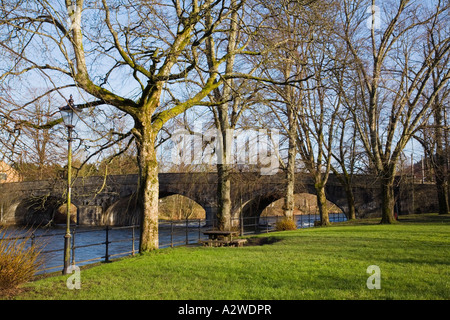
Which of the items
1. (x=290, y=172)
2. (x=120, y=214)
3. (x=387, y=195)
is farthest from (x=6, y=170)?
(x=120, y=214)

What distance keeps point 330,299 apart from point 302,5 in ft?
23.7

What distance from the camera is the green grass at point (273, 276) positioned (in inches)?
207

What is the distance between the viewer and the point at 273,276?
6.33 meters

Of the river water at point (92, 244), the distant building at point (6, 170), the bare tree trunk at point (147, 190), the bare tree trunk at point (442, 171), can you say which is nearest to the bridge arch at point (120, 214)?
the river water at point (92, 244)

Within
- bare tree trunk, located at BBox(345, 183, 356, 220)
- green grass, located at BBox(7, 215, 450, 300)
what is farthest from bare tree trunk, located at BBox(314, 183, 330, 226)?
green grass, located at BBox(7, 215, 450, 300)

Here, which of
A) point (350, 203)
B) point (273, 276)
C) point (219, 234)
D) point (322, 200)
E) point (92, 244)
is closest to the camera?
point (273, 276)

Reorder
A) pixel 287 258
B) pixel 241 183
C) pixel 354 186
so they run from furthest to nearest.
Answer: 1. pixel 354 186
2. pixel 241 183
3. pixel 287 258

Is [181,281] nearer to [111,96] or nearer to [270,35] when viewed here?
[111,96]

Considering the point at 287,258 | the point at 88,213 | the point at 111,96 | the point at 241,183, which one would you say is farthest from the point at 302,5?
the point at 88,213

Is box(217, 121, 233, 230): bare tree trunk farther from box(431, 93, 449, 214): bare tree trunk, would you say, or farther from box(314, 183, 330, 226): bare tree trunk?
box(431, 93, 449, 214): bare tree trunk

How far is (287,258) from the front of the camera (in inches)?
323

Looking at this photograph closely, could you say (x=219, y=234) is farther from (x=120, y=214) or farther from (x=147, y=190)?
(x=120, y=214)

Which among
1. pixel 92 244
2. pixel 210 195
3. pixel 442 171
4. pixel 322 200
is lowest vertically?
pixel 92 244

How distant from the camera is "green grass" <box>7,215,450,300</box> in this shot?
5.25m
